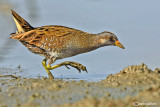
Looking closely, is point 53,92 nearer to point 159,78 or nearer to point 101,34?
point 159,78

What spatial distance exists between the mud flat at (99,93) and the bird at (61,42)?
1.21m

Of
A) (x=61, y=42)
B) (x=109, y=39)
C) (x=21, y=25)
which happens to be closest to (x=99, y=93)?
(x=61, y=42)

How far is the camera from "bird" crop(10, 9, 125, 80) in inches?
323

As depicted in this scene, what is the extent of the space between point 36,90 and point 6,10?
3908 mm

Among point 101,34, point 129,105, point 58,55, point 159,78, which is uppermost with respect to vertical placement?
point 101,34

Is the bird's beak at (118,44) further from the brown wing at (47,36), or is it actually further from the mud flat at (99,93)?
the mud flat at (99,93)

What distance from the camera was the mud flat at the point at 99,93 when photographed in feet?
14.8

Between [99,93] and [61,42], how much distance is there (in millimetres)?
2974

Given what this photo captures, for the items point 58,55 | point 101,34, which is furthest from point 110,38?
point 58,55

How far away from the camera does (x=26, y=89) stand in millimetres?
6105

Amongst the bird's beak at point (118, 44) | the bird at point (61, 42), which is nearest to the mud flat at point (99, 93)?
the bird at point (61, 42)

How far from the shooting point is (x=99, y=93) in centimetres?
548

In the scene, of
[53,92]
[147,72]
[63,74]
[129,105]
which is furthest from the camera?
[63,74]

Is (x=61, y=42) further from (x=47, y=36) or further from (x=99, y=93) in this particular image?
(x=99, y=93)
